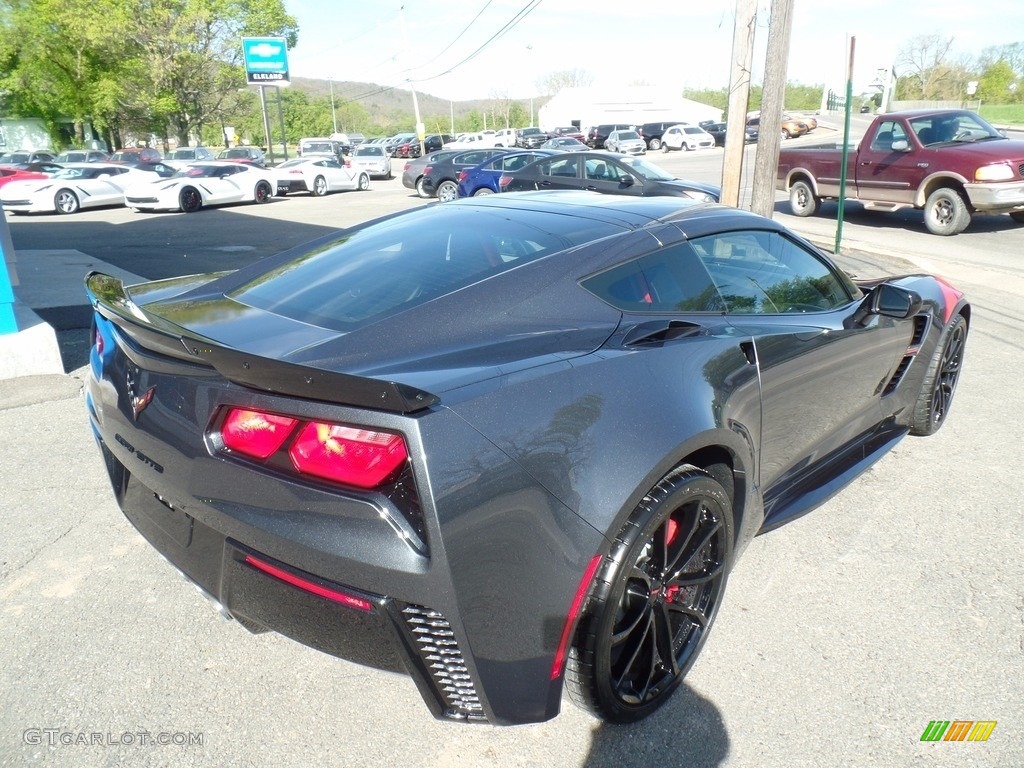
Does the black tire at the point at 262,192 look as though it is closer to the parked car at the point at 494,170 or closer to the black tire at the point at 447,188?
the black tire at the point at 447,188

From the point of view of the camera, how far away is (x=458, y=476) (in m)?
1.89

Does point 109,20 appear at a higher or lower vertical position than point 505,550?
higher

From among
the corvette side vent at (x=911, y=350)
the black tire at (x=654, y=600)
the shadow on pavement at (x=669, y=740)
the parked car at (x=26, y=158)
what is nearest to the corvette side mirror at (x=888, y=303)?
the corvette side vent at (x=911, y=350)

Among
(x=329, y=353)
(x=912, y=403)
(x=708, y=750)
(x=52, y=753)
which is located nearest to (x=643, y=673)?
(x=708, y=750)

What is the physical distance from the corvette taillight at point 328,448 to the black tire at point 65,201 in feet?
71.7

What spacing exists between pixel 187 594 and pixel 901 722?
2.51m

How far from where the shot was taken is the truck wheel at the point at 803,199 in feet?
50.3

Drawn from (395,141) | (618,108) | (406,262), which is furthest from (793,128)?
(406,262)

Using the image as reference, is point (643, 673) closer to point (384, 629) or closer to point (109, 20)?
point (384, 629)

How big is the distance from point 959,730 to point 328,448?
6.75ft

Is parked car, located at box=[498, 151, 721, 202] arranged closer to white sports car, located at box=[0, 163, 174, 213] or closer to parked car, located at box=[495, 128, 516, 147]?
white sports car, located at box=[0, 163, 174, 213]

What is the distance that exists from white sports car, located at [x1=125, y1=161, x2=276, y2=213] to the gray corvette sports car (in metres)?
18.9

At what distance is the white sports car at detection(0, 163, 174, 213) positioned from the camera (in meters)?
20.1

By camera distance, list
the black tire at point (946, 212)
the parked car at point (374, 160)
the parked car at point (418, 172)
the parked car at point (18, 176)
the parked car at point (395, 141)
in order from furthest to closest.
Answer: the parked car at point (395, 141), the parked car at point (374, 160), the parked car at point (418, 172), the parked car at point (18, 176), the black tire at point (946, 212)
